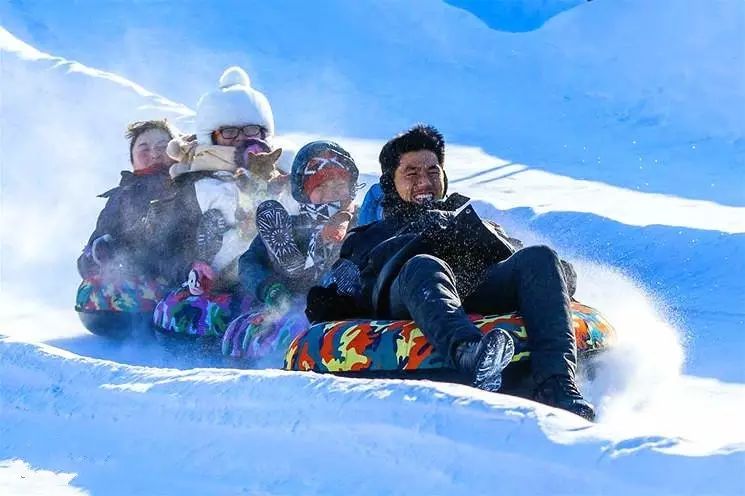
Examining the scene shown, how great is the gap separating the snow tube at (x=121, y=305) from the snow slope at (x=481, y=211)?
120 millimetres

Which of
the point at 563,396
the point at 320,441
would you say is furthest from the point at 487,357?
the point at 320,441

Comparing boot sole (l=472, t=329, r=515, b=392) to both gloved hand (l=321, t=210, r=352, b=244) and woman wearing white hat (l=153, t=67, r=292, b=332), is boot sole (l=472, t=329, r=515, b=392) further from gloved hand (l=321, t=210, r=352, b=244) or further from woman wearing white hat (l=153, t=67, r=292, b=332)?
woman wearing white hat (l=153, t=67, r=292, b=332)

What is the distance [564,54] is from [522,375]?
11.5 metres

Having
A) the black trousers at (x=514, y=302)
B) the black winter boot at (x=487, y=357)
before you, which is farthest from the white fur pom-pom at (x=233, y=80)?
the black winter boot at (x=487, y=357)

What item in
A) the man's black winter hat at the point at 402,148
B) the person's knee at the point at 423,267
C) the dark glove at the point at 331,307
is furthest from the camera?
the man's black winter hat at the point at 402,148

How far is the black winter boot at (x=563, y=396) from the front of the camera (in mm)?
4035

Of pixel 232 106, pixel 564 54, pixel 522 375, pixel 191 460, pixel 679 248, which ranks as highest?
pixel 564 54

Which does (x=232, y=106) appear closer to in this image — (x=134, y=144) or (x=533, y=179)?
(x=134, y=144)

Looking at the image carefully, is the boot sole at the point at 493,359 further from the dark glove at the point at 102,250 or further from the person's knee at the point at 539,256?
the dark glove at the point at 102,250

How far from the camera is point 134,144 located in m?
7.43

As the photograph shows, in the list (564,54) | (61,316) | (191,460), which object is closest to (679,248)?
(61,316)

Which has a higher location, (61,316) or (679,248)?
(679,248)

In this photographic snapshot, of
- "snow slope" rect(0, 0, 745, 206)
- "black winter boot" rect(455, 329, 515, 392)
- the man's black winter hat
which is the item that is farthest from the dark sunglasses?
"snow slope" rect(0, 0, 745, 206)

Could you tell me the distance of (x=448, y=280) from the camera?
4422 millimetres
